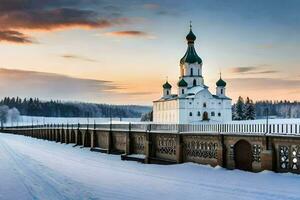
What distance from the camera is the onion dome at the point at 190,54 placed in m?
95.5

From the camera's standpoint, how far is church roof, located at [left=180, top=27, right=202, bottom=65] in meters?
95.5

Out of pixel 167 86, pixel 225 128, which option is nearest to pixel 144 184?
pixel 225 128

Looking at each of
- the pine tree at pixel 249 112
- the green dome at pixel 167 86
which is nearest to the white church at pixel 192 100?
the green dome at pixel 167 86

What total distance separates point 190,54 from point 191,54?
0.24 meters

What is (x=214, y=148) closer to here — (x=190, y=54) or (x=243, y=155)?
(x=243, y=155)

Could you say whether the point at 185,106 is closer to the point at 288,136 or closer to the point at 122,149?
the point at 122,149

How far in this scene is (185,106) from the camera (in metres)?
90.2

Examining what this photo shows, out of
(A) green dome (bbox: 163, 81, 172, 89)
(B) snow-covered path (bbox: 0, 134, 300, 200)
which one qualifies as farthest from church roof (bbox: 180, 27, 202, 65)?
(B) snow-covered path (bbox: 0, 134, 300, 200)

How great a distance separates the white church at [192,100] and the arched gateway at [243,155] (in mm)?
61921

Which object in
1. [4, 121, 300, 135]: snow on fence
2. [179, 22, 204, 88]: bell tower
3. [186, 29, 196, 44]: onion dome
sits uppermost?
[186, 29, 196, 44]: onion dome

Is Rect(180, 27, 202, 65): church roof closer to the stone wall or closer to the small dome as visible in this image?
the small dome

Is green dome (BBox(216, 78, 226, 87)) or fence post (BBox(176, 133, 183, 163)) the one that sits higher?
green dome (BBox(216, 78, 226, 87))

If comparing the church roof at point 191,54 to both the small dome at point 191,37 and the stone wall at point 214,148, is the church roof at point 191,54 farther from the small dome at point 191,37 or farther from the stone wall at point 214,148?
the stone wall at point 214,148

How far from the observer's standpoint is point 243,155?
84.3 feet
